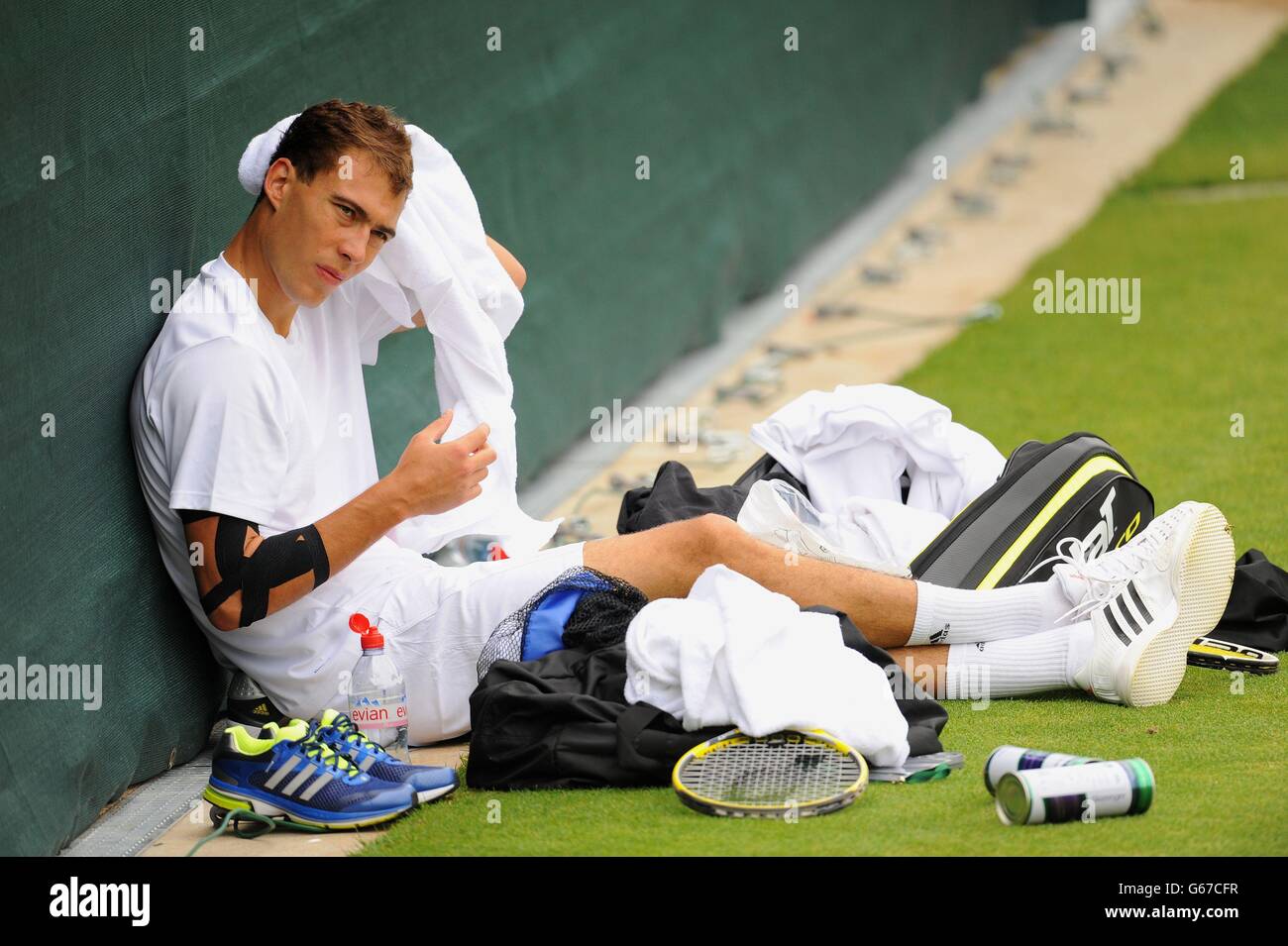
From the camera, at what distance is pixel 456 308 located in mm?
4887

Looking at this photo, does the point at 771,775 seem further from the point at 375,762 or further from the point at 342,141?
the point at 342,141

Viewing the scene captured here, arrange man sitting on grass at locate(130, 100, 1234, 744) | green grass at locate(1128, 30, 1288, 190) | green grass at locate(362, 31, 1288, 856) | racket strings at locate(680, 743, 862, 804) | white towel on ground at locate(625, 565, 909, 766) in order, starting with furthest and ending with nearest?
green grass at locate(1128, 30, 1288, 190)
man sitting on grass at locate(130, 100, 1234, 744)
white towel on ground at locate(625, 565, 909, 766)
racket strings at locate(680, 743, 862, 804)
green grass at locate(362, 31, 1288, 856)

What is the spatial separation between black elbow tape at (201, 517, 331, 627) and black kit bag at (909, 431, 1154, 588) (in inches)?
65.5

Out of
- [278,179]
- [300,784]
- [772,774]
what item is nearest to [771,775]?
[772,774]

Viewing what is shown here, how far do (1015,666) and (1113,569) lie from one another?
14.3 inches

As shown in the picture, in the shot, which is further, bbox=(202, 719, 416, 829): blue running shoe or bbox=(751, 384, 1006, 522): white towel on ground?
bbox=(751, 384, 1006, 522): white towel on ground

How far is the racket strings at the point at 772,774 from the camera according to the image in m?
3.65

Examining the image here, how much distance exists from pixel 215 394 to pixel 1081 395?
4.52 meters

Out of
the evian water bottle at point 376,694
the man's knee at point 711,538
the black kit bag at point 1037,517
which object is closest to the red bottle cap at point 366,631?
the evian water bottle at point 376,694

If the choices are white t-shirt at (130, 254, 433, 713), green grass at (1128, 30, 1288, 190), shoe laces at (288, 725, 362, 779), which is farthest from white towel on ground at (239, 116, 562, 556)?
green grass at (1128, 30, 1288, 190)

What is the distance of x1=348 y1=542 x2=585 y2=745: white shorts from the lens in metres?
4.25

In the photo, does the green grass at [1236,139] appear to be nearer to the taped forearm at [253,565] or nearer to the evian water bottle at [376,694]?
the evian water bottle at [376,694]

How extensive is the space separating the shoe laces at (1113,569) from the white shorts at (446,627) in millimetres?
1310

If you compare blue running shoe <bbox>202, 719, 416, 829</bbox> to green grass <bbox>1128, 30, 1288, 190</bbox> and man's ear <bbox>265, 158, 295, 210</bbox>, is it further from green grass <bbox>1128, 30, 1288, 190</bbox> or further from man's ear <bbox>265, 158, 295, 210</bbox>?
green grass <bbox>1128, 30, 1288, 190</bbox>
